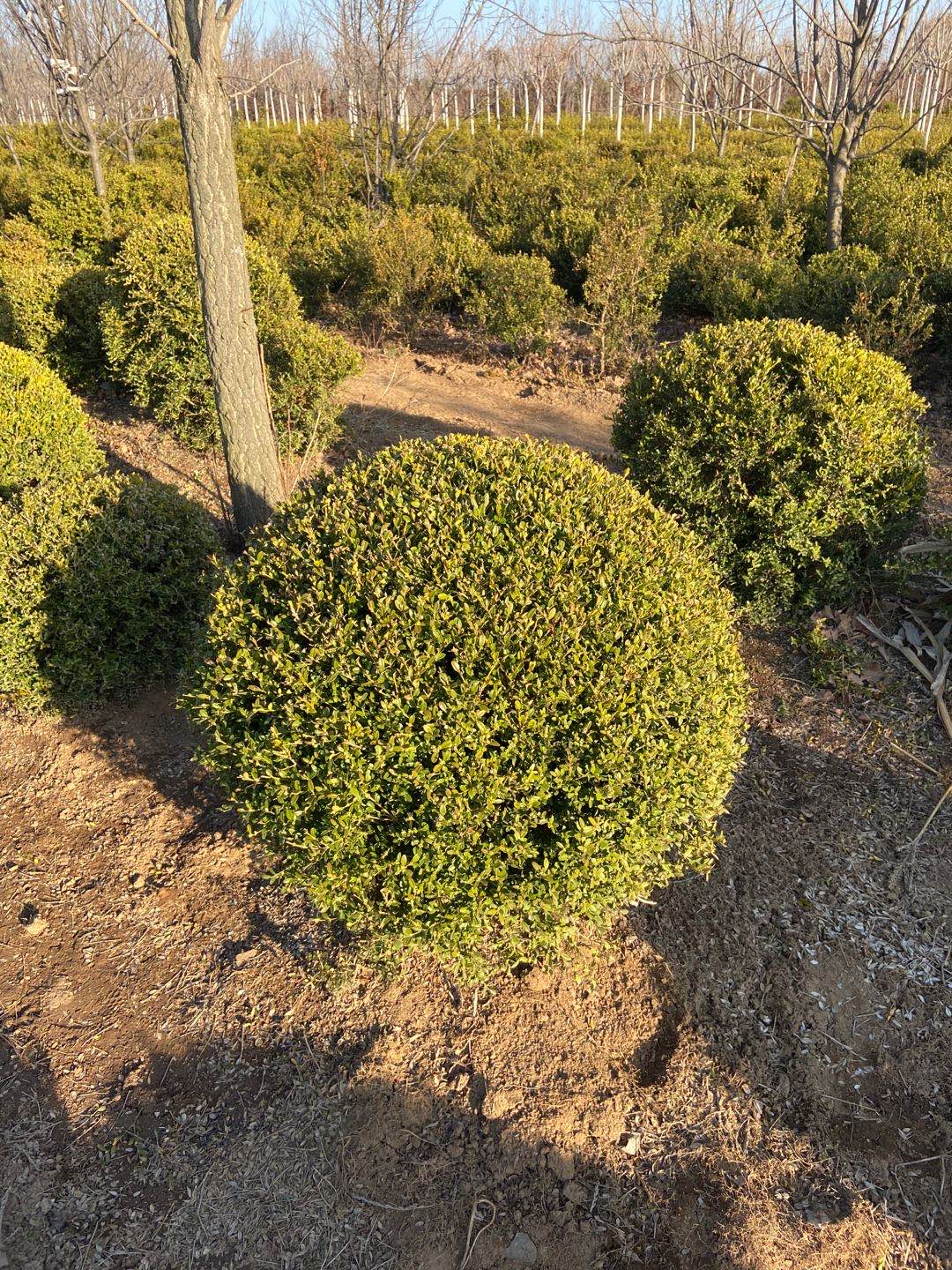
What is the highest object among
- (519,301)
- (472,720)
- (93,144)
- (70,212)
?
(93,144)

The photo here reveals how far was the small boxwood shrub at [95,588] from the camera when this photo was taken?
11.8 ft

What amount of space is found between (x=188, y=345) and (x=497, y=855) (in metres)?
5.43

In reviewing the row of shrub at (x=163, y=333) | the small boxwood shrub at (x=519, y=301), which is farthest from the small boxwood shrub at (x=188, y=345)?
the small boxwood shrub at (x=519, y=301)

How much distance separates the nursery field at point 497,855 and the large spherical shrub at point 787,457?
28 millimetres

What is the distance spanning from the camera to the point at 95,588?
144 inches

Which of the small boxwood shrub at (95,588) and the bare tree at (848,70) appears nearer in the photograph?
the small boxwood shrub at (95,588)

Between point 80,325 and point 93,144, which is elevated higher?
point 93,144

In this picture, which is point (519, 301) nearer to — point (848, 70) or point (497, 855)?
point (848, 70)

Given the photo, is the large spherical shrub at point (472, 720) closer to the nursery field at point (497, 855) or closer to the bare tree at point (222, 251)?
the nursery field at point (497, 855)

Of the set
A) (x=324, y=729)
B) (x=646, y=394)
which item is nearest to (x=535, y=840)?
(x=324, y=729)

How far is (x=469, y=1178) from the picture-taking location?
2.19 meters

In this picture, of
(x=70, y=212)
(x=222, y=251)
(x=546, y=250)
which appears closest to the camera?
(x=222, y=251)

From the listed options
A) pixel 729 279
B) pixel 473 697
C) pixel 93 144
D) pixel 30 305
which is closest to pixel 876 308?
pixel 729 279

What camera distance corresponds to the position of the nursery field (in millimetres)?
2146
